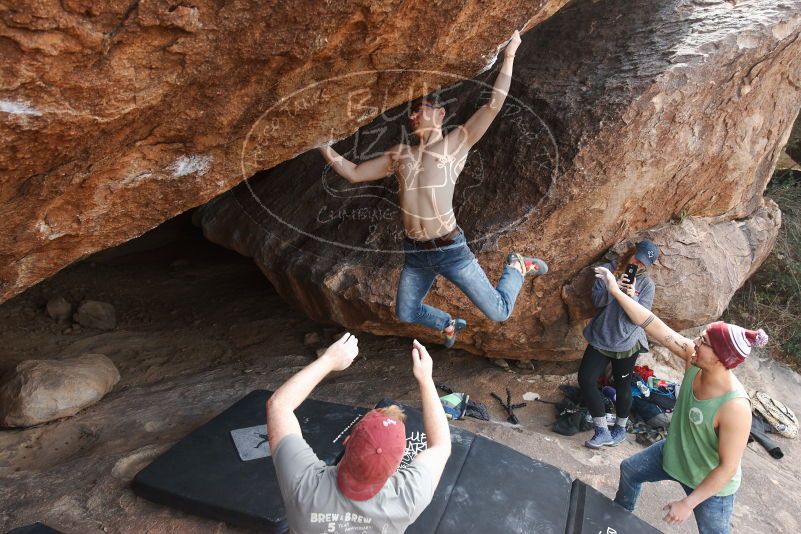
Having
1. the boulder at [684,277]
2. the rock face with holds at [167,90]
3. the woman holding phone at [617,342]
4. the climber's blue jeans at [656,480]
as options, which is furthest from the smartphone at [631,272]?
the rock face with holds at [167,90]

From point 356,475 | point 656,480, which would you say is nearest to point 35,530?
point 356,475

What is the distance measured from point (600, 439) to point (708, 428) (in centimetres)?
158

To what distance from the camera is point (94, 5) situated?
2.06 metres

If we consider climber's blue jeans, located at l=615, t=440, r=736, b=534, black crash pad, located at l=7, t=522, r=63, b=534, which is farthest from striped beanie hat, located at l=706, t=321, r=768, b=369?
black crash pad, located at l=7, t=522, r=63, b=534

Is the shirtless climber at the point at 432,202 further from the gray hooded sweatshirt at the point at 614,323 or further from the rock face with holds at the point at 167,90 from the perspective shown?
the gray hooded sweatshirt at the point at 614,323

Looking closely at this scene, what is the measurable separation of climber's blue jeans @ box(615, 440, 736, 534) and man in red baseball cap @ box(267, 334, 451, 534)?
1418 millimetres

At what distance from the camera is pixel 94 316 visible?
600 centimetres

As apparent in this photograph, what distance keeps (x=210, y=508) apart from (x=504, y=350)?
2.77 m

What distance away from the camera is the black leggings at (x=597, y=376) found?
4.01 metres

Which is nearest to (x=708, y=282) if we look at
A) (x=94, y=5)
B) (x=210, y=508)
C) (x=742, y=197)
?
(x=742, y=197)

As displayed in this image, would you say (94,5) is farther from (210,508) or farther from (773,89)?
(773,89)

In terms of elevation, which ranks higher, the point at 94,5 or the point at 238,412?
the point at 94,5

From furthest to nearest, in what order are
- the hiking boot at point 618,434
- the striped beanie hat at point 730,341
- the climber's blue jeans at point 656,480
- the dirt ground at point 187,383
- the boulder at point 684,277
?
the boulder at point 684,277 < the hiking boot at point 618,434 < the dirt ground at point 187,383 < the climber's blue jeans at point 656,480 < the striped beanie hat at point 730,341

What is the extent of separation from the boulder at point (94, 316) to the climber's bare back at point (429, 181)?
415cm
